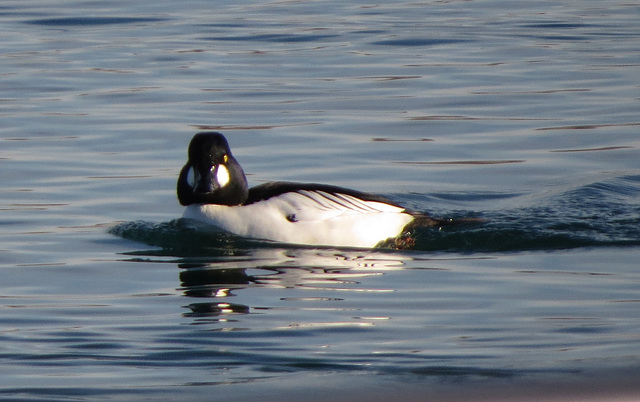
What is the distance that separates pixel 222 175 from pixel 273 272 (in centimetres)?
127

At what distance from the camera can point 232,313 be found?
7016mm

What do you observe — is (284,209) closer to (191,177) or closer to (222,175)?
(222,175)

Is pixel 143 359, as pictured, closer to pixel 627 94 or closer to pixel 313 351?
pixel 313 351

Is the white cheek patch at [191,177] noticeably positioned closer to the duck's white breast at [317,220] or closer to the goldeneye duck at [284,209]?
the goldeneye duck at [284,209]

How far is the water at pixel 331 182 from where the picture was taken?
229 inches

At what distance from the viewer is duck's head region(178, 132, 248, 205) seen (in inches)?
354

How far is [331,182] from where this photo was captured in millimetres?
10758

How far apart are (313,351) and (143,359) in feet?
2.71

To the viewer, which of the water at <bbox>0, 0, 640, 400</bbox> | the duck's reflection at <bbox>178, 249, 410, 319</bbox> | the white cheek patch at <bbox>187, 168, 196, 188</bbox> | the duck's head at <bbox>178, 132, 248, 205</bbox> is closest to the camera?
the water at <bbox>0, 0, 640, 400</bbox>

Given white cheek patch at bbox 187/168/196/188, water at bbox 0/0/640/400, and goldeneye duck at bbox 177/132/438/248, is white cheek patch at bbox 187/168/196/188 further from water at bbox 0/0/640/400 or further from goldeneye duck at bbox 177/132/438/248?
water at bbox 0/0/640/400

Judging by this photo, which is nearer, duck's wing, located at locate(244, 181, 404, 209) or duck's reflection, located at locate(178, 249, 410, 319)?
duck's reflection, located at locate(178, 249, 410, 319)

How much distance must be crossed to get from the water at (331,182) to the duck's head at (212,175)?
0.92 ft

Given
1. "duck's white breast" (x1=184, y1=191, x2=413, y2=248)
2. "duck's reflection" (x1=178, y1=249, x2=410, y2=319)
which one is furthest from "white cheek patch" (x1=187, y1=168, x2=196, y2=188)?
"duck's reflection" (x1=178, y1=249, x2=410, y2=319)

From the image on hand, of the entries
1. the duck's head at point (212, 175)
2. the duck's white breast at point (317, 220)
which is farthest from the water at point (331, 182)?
the duck's head at point (212, 175)
